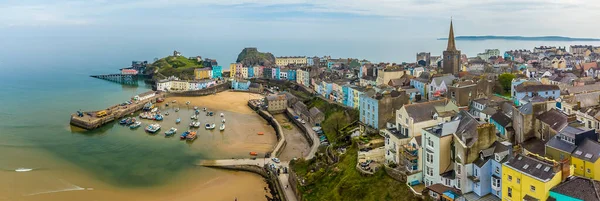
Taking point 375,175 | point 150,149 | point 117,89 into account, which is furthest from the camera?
point 117,89

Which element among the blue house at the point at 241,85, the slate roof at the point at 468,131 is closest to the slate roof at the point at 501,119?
the slate roof at the point at 468,131

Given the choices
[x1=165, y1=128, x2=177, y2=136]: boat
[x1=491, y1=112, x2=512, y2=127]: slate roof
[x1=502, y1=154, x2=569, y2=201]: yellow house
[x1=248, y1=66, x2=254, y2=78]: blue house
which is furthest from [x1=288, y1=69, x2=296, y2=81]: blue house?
[x1=502, y1=154, x2=569, y2=201]: yellow house

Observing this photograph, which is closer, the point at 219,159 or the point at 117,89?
the point at 219,159

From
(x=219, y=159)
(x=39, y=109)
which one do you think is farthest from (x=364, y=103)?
(x=39, y=109)

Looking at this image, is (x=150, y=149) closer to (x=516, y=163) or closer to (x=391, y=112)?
(x=391, y=112)

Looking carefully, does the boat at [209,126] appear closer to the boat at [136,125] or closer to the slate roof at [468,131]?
the boat at [136,125]

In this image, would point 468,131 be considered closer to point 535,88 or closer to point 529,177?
point 529,177
